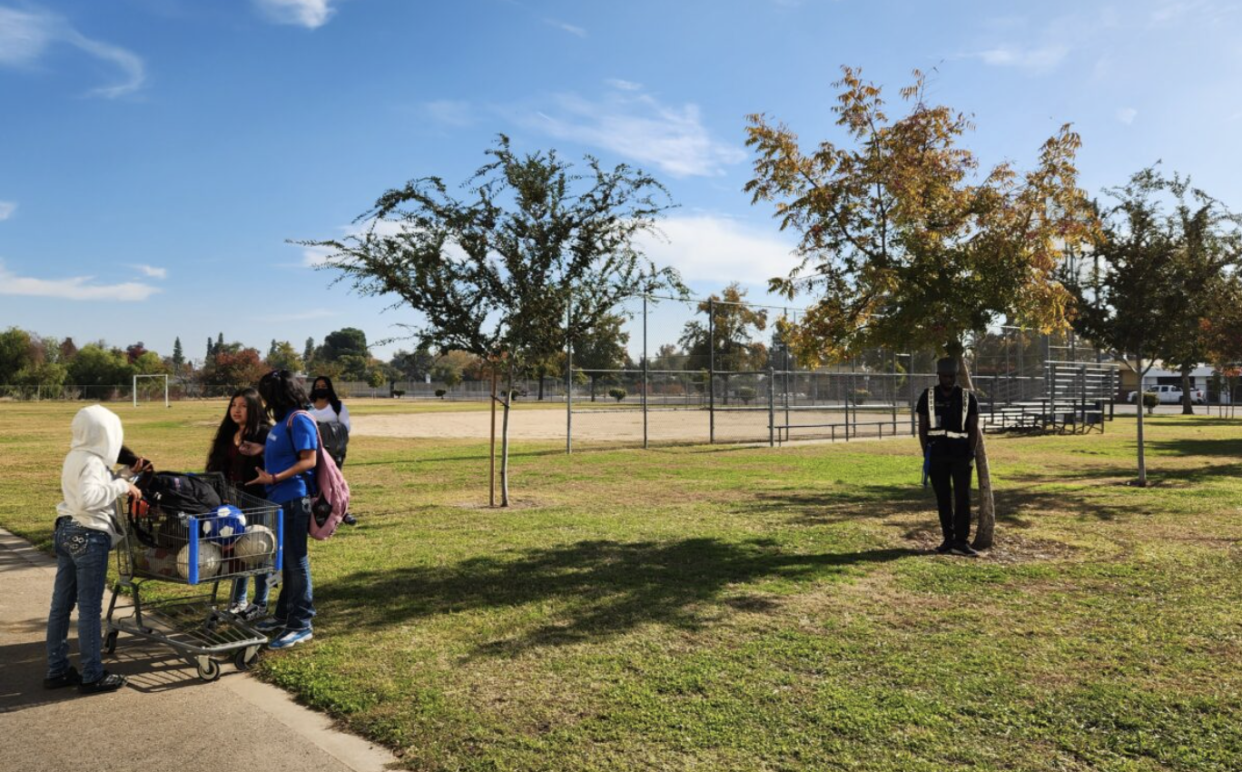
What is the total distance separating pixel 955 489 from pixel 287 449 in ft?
21.1

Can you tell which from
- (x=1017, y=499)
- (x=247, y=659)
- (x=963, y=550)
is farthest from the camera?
(x=1017, y=499)

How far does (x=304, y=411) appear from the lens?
5586 mm

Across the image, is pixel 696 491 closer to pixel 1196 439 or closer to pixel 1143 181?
pixel 1143 181

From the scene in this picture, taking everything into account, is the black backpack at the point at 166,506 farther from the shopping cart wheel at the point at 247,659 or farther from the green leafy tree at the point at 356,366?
the green leafy tree at the point at 356,366

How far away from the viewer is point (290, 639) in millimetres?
5402

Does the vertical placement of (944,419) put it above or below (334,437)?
above

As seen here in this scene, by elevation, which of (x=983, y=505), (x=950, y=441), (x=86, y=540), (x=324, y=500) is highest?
(x=950, y=441)

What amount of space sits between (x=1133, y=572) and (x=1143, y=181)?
9.57 m

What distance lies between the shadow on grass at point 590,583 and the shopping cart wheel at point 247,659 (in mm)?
898

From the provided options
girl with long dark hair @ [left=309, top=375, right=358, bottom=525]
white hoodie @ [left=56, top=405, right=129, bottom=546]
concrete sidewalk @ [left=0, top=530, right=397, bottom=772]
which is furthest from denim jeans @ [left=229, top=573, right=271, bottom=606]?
girl with long dark hair @ [left=309, top=375, right=358, bottom=525]

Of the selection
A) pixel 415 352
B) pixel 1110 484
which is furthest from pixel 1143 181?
pixel 415 352

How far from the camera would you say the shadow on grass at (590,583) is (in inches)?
235

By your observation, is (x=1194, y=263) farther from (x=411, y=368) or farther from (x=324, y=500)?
(x=411, y=368)

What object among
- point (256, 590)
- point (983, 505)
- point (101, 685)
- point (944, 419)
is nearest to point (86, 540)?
point (101, 685)
